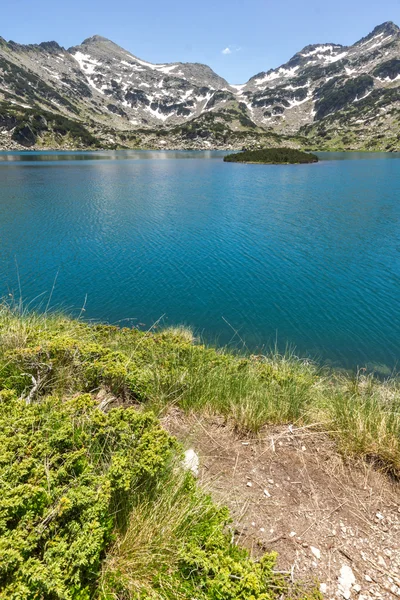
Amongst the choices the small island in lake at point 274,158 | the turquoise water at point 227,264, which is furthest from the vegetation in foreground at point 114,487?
the small island in lake at point 274,158

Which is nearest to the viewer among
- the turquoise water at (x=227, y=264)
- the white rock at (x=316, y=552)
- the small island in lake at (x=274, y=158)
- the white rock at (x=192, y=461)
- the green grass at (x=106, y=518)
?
the green grass at (x=106, y=518)

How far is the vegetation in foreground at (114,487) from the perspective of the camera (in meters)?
2.93

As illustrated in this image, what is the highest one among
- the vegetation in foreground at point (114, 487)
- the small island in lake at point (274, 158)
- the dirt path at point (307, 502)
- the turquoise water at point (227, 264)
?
the small island in lake at point (274, 158)

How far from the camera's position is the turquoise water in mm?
18453

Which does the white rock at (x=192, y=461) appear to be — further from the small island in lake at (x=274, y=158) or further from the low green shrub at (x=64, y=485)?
the small island in lake at (x=274, y=158)

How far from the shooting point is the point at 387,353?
16.4 meters

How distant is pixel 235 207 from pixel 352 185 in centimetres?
3464

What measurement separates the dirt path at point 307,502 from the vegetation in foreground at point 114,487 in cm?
33

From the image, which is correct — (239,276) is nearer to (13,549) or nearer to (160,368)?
A: (160,368)

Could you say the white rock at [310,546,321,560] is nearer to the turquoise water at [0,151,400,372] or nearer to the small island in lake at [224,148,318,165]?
the turquoise water at [0,151,400,372]

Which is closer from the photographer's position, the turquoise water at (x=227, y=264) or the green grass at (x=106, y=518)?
the green grass at (x=106, y=518)

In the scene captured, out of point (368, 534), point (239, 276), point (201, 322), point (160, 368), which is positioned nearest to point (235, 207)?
point (239, 276)

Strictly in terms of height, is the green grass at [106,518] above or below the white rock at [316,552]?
above

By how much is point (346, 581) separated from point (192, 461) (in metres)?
2.47
